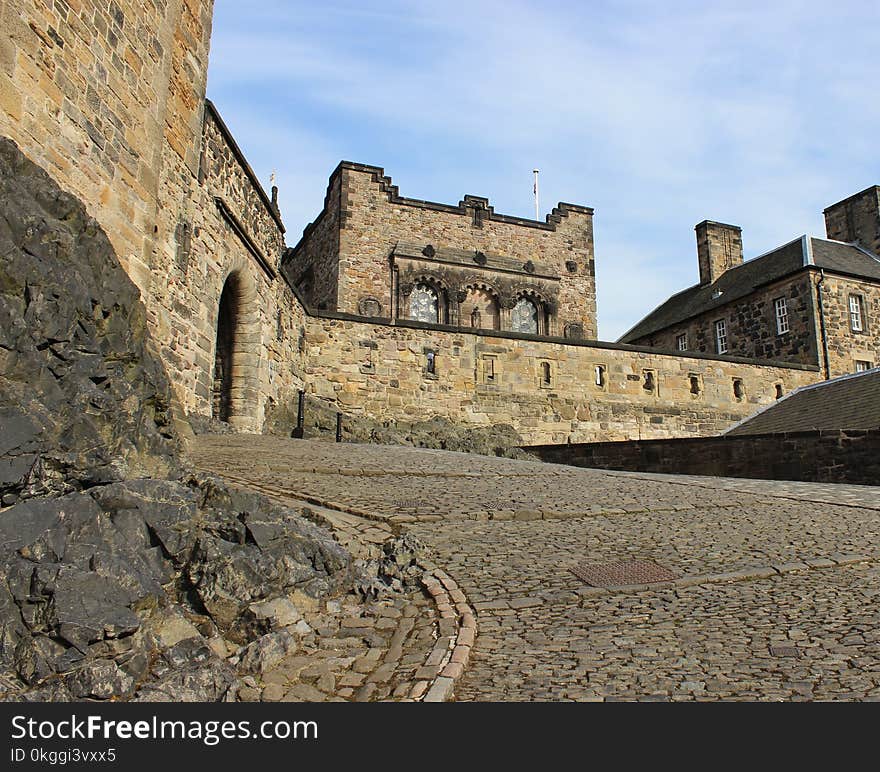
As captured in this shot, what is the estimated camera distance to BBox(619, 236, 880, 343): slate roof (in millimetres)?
29750

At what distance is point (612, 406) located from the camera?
2064 centimetres

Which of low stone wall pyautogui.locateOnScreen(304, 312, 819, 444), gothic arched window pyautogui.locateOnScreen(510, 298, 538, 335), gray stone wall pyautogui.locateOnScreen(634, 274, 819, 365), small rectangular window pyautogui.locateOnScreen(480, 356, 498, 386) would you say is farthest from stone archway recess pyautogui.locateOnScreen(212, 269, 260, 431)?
gothic arched window pyautogui.locateOnScreen(510, 298, 538, 335)

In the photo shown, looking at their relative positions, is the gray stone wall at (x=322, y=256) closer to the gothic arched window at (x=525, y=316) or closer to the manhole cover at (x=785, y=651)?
the gothic arched window at (x=525, y=316)

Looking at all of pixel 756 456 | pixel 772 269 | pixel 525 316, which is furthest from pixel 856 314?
pixel 756 456

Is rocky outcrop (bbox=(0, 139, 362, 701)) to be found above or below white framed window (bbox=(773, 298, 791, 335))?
below

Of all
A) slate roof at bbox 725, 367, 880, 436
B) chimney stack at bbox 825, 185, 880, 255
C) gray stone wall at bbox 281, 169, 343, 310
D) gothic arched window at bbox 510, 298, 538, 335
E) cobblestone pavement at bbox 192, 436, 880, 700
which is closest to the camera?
cobblestone pavement at bbox 192, 436, 880, 700

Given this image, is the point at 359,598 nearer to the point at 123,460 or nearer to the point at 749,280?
the point at 123,460

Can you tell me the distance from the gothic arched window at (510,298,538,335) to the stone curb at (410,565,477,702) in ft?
91.3

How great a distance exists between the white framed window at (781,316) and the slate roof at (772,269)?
109 centimetres

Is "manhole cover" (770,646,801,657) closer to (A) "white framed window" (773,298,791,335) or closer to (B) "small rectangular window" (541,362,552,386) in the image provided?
(B) "small rectangular window" (541,362,552,386)

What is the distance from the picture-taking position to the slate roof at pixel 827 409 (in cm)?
1442

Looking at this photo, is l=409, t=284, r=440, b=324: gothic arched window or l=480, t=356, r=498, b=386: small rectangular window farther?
l=409, t=284, r=440, b=324: gothic arched window

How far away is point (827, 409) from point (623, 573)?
13.4 metres

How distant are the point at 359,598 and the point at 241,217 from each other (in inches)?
437
